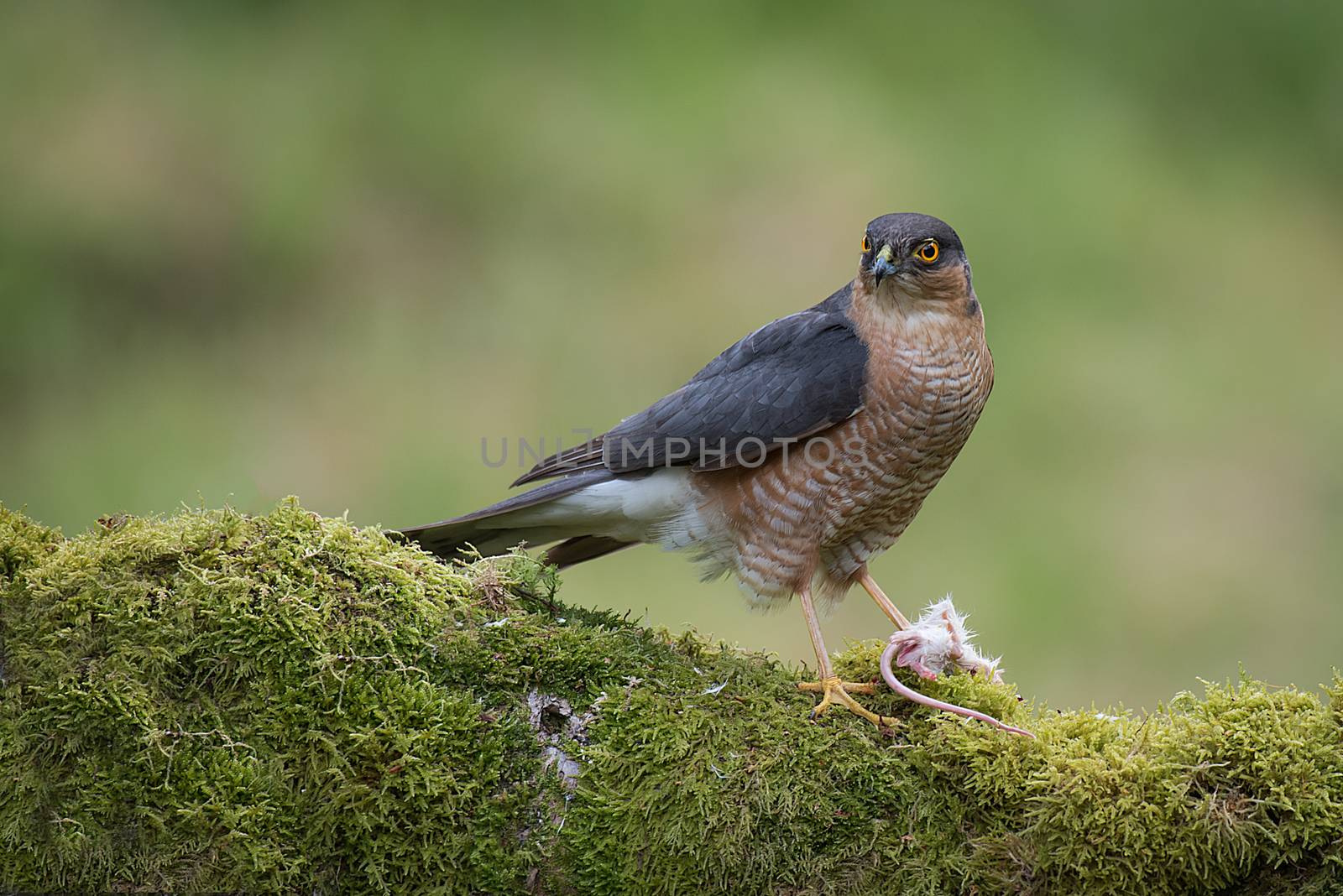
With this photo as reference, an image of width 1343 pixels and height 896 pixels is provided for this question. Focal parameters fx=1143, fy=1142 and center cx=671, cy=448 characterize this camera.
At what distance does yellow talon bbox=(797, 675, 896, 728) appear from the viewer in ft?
9.25

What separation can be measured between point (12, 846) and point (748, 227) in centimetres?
518

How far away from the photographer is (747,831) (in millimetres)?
2492

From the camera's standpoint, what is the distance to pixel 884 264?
3.34 metres

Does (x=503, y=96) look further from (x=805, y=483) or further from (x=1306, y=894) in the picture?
(x=1306, y=894)

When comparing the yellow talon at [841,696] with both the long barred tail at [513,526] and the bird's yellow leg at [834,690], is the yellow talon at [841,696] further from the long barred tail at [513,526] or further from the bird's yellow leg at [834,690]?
the long barred tail at [513,526]

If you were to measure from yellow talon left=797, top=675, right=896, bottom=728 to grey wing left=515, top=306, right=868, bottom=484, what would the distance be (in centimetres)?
80

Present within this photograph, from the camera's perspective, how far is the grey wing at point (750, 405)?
3.42 m

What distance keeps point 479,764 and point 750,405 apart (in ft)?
4.77

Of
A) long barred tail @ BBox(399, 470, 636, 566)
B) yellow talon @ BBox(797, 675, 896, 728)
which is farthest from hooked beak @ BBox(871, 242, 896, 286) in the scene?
yellow talon @ BBox(797, 675, 896, 728)

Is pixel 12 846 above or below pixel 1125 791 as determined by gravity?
above

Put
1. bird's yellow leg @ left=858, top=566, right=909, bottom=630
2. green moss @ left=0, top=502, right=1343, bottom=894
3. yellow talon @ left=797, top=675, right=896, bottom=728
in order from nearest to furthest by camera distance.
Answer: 1. green moss @ left=0, top=502, right=1343, bottom=894
2. yellow talon @ left=797, top=675, right=896, bottom=728
3. bird's yellow leg @ left=858, top=566, right=909, bottom=630

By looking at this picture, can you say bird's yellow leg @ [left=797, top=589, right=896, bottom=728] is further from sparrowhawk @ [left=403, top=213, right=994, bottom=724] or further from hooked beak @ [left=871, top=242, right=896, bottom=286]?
hooked beak @ [left=871, top=242, right=896, bottom=286]

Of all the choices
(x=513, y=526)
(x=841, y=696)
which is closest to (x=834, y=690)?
(x=841, y=696)

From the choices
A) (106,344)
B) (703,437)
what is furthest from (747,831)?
(106,344)
